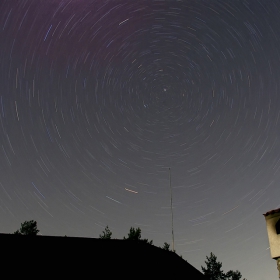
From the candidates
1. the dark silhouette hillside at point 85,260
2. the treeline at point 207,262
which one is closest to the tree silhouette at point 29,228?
the treeline at point 207,262

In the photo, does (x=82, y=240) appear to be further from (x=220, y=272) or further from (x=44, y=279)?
(x=220, y=272)

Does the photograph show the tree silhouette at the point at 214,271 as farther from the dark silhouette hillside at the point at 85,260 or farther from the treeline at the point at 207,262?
the dark silhouette hillside at the point at 85,260

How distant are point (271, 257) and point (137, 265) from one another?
24.9 feet

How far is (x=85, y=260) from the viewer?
15.8 meters

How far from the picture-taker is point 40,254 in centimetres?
1541

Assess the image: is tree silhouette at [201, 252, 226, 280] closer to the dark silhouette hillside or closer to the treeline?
the treeline

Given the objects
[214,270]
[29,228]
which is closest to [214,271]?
[214,270]

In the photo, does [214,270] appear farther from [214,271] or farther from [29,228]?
[29,228]

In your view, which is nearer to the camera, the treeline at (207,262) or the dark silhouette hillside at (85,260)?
the dark silhouette hillside at (85,260)

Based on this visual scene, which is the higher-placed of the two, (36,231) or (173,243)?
(36,231)

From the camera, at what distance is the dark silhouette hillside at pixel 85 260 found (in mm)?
14312

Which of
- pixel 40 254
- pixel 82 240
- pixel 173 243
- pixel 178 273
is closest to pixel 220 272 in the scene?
pixel 173 243

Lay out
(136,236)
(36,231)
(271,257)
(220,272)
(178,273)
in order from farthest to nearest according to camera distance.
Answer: (220,272) < (136,236) < (36,231) < (178,273) < (271,257)

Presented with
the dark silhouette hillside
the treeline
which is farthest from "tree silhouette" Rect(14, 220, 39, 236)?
the dark silhouette hillside
